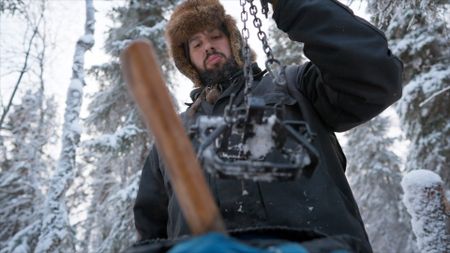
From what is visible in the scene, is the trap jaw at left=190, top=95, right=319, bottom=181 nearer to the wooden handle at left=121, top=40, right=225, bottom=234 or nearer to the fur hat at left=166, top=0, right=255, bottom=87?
the wooden handle at left=121, top=40, right=225, bottom=234

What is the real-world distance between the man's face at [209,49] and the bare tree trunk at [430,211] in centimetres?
251

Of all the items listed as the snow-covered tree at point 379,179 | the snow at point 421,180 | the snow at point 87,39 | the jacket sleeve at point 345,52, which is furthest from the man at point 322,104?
the snow-covered tree at point 379,179

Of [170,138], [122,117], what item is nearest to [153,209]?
[170,138]

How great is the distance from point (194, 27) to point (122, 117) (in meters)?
8.94

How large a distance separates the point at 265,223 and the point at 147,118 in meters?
1.15

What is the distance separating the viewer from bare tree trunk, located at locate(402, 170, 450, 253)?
13.3ft

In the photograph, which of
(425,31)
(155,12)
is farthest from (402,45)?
(155,12)

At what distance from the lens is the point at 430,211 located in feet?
13.5

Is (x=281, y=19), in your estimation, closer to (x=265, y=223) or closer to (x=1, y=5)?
(x=265, y=223)

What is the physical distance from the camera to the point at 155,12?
37.4 ft

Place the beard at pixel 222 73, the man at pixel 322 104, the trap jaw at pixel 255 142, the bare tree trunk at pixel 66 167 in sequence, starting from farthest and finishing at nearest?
1. the bare tree trunk at pixel 66 167
2. the beard at pixel 222 73
3. the man at pixel 322 104
4. the trap jaw at pixel 255 142

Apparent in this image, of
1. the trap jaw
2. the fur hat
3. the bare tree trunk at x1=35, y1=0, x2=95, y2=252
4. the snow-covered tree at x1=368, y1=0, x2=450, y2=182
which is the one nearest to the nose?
the fur hat

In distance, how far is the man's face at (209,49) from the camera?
289 centimetres

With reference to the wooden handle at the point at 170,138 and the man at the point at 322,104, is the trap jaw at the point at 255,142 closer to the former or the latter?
the wooden handle at the point at 170,138
